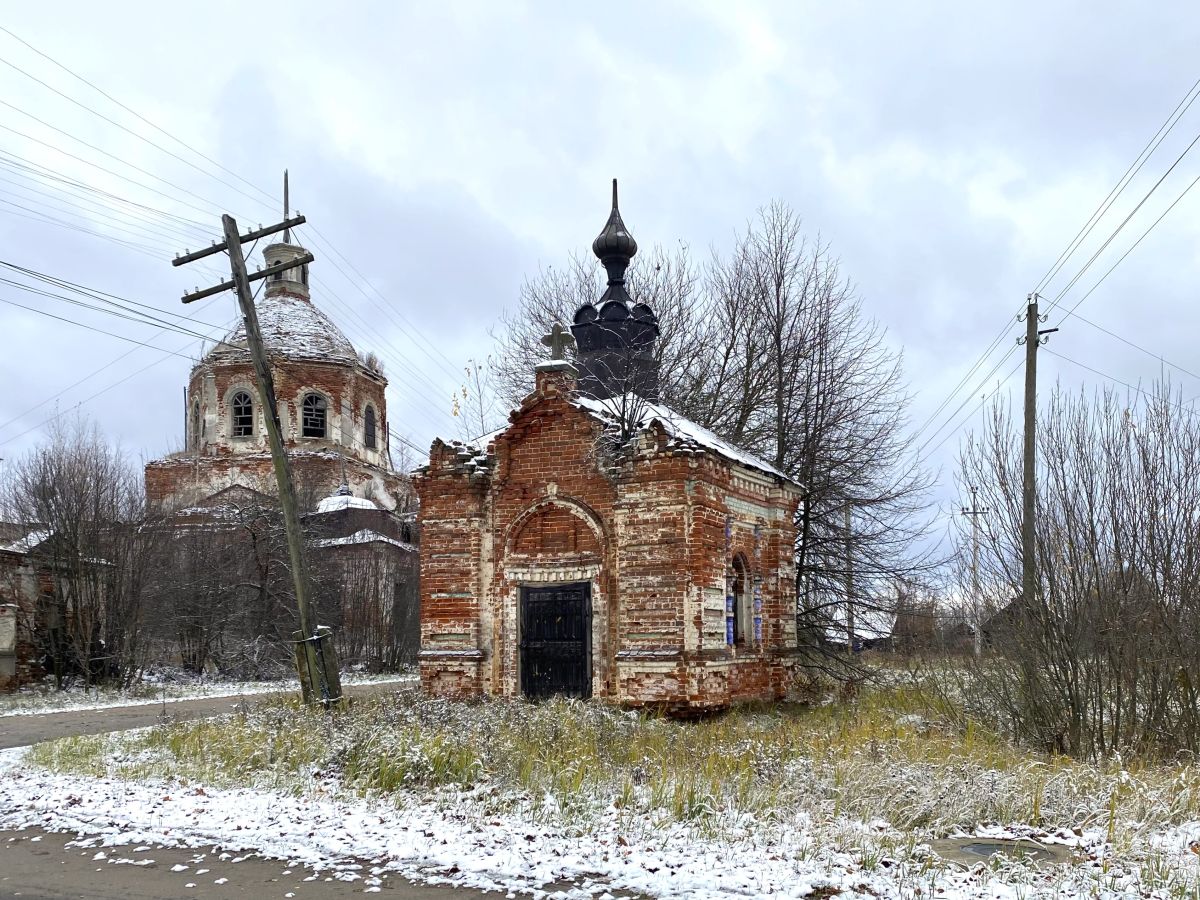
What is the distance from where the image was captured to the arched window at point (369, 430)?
38.6 m

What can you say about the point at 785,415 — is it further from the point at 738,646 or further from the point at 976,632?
the point at 976,632

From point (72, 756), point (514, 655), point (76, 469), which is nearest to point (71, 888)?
point (72, 756)

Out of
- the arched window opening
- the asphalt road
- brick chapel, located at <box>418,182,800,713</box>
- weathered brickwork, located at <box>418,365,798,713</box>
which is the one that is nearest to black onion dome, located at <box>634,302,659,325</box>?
brick chapel, located at <box>418,182,800,713</box>

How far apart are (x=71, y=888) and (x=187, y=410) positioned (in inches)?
1330

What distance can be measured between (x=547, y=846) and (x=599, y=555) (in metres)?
7.52

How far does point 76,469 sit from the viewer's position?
2442cm

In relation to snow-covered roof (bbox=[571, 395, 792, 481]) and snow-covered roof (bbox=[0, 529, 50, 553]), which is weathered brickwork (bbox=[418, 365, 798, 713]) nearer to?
snow-covered roof (bbox=[571, 395, 792, 481])

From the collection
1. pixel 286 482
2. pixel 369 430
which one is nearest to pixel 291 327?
pixel 369 430

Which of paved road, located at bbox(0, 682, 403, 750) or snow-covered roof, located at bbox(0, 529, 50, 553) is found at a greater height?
snow-covered roof, located at bbox(0, 529, 50, 553)

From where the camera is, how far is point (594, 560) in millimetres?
14711

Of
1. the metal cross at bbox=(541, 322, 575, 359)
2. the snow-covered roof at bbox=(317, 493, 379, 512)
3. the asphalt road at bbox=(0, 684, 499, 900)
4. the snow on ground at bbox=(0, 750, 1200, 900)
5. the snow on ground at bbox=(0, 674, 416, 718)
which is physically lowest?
the snow on ground at bbox=(0, 674, 416, 718)

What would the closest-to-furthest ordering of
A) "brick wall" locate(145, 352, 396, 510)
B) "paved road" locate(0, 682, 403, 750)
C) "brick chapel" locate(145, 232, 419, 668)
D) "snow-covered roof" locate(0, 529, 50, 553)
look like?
1. "paved road" locate(0, 682, 403, 750)
2. "snow-covered roof" locate(0, 529, 50, 553)
3. "brick chapel" locate(145, 232, 419, 668)
4. "brick wall" locate(145, 352, 396, 510)

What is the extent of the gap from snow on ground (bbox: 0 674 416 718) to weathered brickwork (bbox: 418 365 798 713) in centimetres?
762

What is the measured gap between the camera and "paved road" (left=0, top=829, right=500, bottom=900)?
6586 mm
